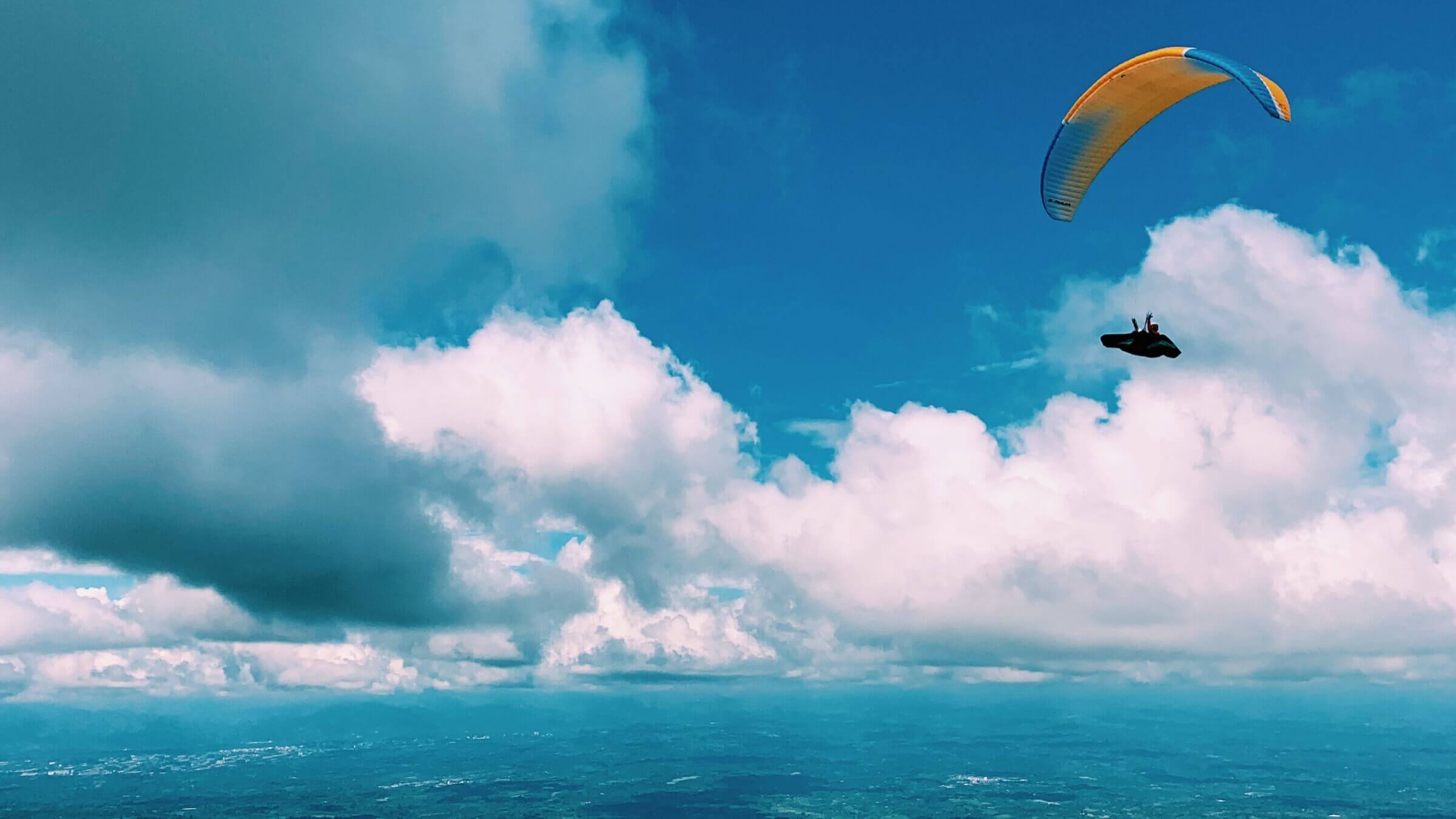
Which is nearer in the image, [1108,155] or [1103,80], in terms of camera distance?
[1103,80]

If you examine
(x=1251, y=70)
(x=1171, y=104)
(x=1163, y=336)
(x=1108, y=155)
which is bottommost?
(x=1163, y=336)

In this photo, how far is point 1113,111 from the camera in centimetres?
3303

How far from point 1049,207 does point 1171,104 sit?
7.12 metres

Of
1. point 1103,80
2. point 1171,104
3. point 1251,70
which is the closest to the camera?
point 1251,70

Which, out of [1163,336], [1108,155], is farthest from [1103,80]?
[1163,336]

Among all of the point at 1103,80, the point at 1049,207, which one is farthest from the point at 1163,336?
the point at 1103,80

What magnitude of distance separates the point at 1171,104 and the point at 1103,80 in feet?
20.1

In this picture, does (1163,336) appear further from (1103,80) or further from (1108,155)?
(1103,80)

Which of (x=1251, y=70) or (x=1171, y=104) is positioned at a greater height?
(x=1171, y=104)

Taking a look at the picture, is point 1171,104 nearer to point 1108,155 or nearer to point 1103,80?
point 1108,155

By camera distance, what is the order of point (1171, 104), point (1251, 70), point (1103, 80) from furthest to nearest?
point (1171, 104)
point (1103, 80)
point (1251, 70)

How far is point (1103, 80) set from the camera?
3127cm

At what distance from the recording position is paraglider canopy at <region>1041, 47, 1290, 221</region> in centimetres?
2966

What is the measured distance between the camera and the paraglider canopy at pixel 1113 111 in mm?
29656
